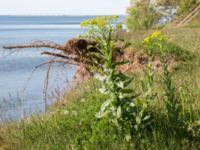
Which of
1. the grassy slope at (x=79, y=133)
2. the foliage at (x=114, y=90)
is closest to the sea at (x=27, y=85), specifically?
the grassy slope at (x=79, y=133)

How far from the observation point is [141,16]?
122 ft

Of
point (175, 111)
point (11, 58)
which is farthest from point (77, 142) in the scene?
point (11, 58)

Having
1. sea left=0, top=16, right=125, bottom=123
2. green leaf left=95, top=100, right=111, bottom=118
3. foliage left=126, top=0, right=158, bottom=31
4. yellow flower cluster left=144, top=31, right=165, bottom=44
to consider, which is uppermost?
yellow flower cluster left=144, top=31, right=165, bottom=44

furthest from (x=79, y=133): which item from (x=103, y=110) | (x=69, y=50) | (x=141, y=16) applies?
(x=141, y=16)

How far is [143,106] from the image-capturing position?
221 inches

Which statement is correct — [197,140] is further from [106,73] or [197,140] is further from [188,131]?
[106,73]

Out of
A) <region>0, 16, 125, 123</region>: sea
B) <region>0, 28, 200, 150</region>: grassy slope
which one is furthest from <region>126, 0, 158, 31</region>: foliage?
<region>0, 28, 200, 150</region>: grassy slope

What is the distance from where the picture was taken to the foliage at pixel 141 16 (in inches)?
1446

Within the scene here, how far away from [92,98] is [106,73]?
1.29 metres

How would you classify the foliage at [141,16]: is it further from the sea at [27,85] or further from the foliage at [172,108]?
the foliage at [172,108]

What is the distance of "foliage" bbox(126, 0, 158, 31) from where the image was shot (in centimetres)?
3672

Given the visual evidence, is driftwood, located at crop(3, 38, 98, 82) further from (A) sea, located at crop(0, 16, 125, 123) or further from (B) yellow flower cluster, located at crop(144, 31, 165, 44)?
(B) yellow flower cluster, located at crop(144, 31, 165, 44)

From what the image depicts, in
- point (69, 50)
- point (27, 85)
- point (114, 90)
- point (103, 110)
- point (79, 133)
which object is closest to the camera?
point (114, 90)

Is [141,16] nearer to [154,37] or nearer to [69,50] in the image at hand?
[69,50]
